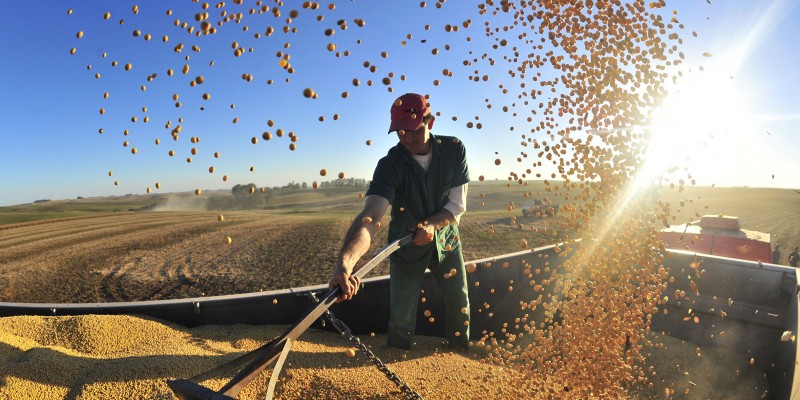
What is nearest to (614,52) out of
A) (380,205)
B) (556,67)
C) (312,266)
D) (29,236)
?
(556,67)

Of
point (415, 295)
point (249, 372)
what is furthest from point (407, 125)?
point (249, 372)

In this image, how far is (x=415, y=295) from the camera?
3.47m

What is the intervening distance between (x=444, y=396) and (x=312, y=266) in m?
7.47

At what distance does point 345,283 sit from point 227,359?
1415 millimetres

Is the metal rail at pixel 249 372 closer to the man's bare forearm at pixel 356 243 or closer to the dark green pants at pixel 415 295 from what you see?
the man's bare forearm at pixel 356 243

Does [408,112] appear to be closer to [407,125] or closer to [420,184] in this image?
[407,125]

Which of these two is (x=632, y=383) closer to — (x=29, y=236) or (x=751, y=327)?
(x=751, y=327)

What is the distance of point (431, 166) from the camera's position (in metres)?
3.31

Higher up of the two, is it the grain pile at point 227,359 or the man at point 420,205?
the man at point 420,205

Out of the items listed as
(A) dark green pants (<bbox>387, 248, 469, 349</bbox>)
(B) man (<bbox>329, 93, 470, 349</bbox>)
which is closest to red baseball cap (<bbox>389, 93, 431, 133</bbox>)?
(B) man (<bbox>329, 93, 470, 349</bbox>)

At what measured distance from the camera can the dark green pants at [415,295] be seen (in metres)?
3.43

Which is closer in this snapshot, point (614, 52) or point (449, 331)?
point (449, 331)

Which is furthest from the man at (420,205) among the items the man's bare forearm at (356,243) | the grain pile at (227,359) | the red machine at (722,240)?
the red machine at (722,240)

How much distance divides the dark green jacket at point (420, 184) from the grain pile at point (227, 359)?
828 millimetres
